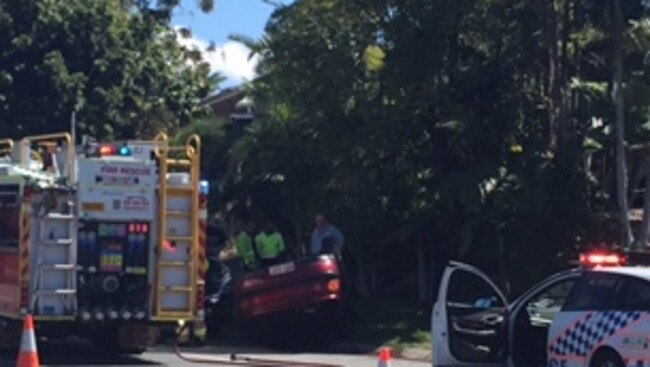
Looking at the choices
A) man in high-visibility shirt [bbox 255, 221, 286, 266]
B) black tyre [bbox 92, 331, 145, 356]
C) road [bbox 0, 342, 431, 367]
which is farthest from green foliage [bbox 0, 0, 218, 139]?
black tyre [bbox 92, 331, 145, 356]

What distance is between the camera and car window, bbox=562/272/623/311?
51.0ft

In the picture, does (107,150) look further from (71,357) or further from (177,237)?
(71,357)

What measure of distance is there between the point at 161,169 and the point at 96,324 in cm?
220

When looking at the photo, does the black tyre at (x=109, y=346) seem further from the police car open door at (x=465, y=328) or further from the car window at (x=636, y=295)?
the car window at (x=636, y=295)

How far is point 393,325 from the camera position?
79.8 feet

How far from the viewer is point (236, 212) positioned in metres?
29.7

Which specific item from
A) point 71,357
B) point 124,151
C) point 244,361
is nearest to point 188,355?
point 244,361

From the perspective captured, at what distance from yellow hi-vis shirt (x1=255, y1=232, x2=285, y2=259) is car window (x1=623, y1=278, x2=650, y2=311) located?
32.7 ft

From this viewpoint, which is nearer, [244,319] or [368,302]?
[244,319]

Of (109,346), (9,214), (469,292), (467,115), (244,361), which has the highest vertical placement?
(467,115)

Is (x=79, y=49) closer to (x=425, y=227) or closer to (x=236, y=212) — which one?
(x=236, y=212)

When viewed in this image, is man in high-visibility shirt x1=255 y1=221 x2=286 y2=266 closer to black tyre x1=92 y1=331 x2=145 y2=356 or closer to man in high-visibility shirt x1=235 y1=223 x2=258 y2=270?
man in high-visibility shirt x1=235 y1=223 x2=258 y2=270

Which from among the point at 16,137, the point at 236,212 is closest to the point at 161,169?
→ the point at 236,212

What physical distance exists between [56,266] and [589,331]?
7189 millimetres
